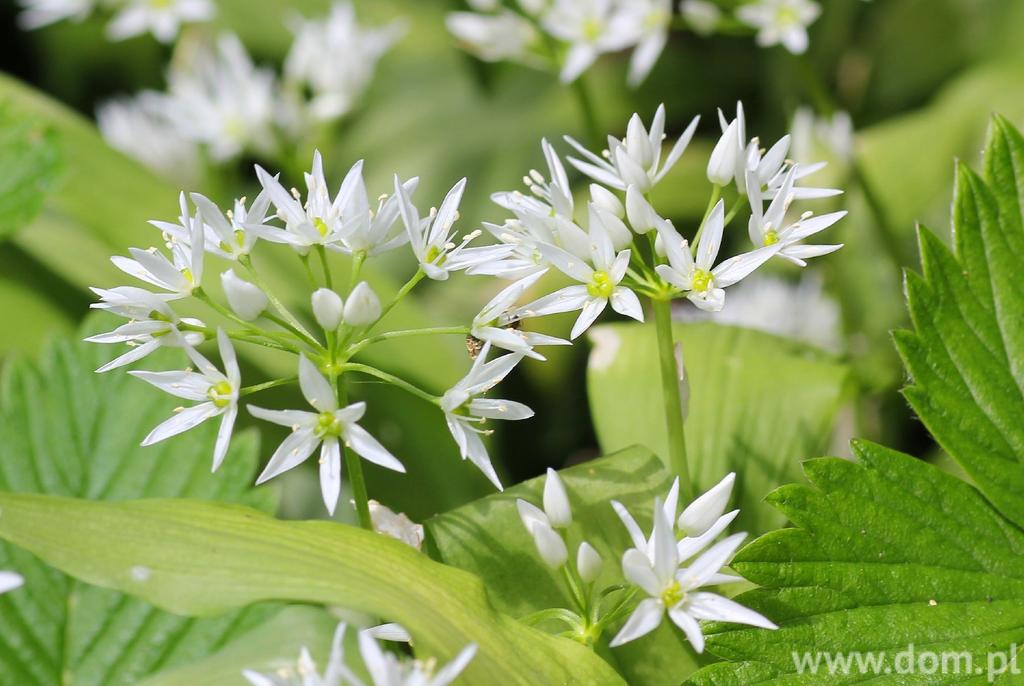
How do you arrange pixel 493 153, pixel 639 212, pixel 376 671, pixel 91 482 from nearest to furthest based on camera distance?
pixel 376 671, pixel 639 212, pixel 91 482, pixel 493 153

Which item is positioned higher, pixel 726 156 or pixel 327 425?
pixel 726 156

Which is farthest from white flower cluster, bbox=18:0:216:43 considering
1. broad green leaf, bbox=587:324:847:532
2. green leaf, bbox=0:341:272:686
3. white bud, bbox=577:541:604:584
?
white bud, bbox=577:541:604:584

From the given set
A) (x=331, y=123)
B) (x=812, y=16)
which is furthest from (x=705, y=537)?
(x=331, y=123)

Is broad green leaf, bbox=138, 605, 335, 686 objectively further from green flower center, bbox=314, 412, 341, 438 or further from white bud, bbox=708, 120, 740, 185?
white bud, bbox=708, 120, 740, 185

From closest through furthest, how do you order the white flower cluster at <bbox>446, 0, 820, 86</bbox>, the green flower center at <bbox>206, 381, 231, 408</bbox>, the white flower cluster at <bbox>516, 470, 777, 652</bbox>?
the white flower cluster at <bbox>516, 470, 777, 652</bbox> → the green flower center at <bbox>206, 381, 231, 408</bbox> → the white flower cluster at <bbox>446, 0, 820, 86</bbox>

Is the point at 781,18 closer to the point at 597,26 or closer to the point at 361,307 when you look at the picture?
the point at 597,26

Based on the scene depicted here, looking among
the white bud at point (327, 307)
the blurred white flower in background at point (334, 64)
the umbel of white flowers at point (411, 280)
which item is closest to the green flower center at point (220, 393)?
the umbel of white flowers at point (411, 280)

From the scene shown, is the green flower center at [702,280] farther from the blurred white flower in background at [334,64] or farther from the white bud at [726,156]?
the blurred white flower in background at [334,64]

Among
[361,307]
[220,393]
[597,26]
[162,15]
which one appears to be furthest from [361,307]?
[162,15]
